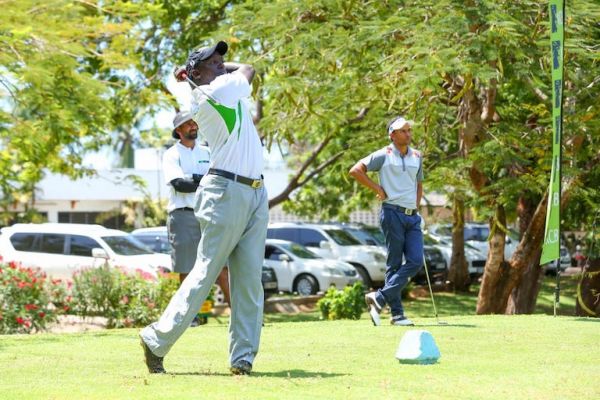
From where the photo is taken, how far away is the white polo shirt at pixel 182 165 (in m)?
10.6

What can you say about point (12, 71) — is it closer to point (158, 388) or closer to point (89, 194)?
point (158, 388)

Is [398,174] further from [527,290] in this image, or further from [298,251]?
[298,251]

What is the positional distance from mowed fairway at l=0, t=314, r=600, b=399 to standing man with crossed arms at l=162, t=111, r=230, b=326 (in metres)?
0.79

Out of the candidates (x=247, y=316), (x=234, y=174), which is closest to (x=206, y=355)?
(x=247, y=316)

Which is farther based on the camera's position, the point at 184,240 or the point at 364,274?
the point at 364,274

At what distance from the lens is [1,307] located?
13000 millimetres

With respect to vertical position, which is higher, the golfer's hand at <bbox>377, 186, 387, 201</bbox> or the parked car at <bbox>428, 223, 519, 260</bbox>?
the golfer's hand at <bbox>377, 186, 387, 201</bbox>

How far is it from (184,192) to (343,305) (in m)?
6.97

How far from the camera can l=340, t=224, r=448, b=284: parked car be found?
2961 centimetres

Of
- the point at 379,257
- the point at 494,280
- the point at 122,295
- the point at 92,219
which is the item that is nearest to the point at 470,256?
the point at 379,257

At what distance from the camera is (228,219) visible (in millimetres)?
6727

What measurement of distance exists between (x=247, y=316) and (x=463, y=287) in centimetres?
2251

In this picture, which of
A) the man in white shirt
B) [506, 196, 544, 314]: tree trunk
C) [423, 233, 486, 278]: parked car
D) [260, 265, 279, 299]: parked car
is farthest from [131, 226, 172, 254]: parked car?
the man in white shirt

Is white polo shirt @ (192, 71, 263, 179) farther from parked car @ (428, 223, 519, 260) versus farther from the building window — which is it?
the building window
